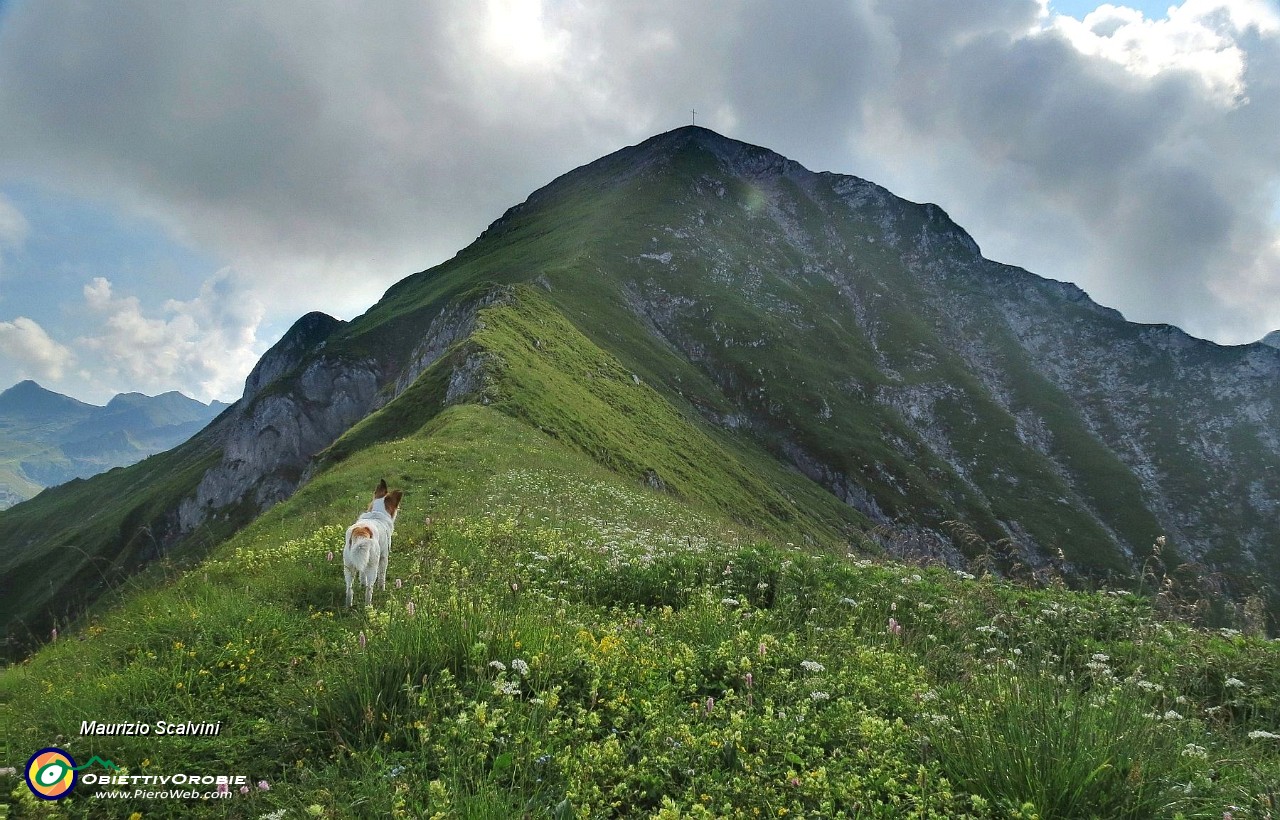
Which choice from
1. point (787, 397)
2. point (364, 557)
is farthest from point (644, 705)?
point (787, 397)

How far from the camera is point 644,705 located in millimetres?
5230

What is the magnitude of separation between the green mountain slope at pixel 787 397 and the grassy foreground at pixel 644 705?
3182 cm

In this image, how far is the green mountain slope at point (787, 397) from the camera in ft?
212

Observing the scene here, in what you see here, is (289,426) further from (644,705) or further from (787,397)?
(644,705)

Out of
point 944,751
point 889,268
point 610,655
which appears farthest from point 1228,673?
point 889,268

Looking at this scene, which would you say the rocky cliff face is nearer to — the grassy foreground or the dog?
the dog

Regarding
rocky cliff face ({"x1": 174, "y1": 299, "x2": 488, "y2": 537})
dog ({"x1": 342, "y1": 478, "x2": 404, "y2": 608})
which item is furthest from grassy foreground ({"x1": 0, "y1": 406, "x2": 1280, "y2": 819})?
rocky cliff face ({"x1": 174, "y1": 299, "x2": 488, "y2": 537})

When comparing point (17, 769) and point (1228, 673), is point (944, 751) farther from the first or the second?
point (17, 769)

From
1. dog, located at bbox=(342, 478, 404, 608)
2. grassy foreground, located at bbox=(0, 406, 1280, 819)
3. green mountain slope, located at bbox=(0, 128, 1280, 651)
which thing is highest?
green mountain slope, located at bbox=(0, 128, 1280, 651)

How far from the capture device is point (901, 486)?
4274 inches

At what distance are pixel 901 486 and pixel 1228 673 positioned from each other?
111 metres

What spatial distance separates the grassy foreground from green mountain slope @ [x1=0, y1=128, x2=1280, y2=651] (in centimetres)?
3182

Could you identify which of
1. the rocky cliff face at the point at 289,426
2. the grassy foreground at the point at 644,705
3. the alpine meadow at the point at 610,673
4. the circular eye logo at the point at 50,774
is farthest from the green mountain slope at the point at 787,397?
the circular eye logo at the point at 50,774

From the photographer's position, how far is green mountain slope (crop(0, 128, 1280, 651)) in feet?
212
